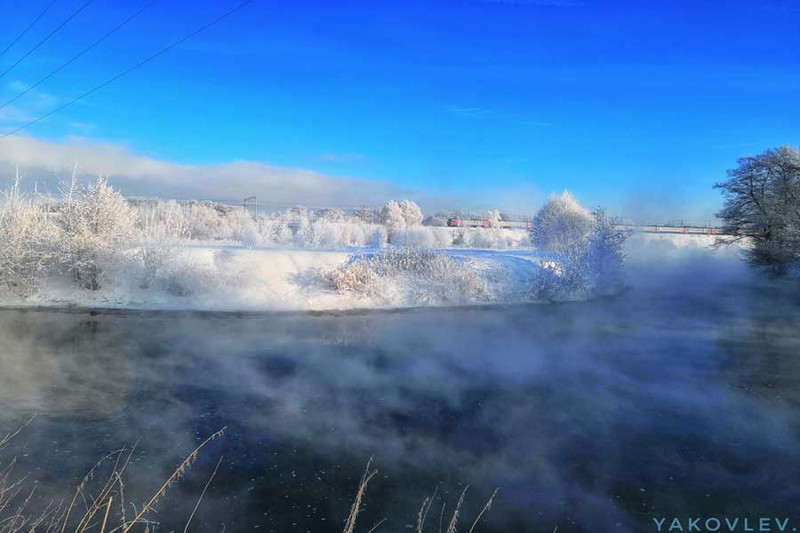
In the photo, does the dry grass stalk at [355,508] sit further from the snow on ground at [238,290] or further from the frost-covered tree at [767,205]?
the frost-covered tree at [767,205]

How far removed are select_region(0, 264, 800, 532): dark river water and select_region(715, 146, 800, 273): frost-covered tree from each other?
16475 millimetres

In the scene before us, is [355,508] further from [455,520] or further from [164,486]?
[455,520]

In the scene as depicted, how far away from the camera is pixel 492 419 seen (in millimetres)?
8562

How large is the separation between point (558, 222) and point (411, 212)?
3403 centimetres

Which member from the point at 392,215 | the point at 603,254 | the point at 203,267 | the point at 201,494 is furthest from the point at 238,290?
the point at 392,215

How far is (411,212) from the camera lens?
242ft

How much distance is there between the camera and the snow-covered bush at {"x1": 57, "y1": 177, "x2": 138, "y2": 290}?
20984 millimetres

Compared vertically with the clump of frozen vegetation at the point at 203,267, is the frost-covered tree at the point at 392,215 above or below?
above

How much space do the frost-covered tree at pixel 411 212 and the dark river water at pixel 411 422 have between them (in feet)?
185

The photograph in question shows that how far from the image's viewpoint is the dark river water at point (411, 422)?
589cm

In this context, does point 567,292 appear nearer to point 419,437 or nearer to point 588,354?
point 588,354

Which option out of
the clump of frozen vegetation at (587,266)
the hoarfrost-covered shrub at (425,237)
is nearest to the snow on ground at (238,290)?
the clump of frozen vegetation at (587,266)

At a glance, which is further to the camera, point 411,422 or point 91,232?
point 91,232

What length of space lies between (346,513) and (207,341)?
33.5ft
